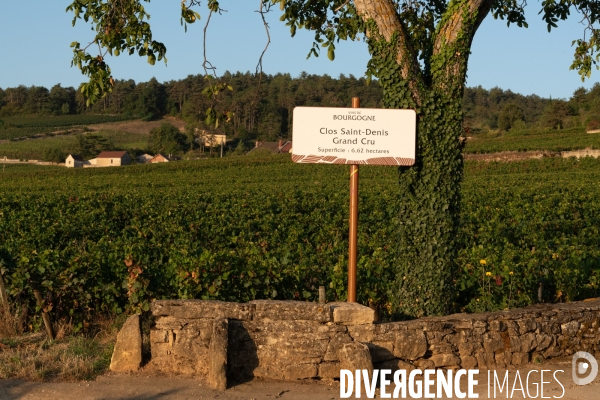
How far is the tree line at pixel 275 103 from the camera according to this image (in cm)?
7956

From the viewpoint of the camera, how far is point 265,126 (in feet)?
312

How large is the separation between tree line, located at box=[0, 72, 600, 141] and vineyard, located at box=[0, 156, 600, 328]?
29836mm

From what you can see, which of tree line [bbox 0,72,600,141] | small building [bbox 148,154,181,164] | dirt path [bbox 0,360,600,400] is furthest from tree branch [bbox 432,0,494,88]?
small building [bbox 148,154,181,164]

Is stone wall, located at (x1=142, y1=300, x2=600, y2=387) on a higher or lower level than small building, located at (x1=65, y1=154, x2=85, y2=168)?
lower

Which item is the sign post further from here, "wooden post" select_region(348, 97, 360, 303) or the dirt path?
the dirt path

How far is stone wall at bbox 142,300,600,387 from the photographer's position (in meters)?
5.81

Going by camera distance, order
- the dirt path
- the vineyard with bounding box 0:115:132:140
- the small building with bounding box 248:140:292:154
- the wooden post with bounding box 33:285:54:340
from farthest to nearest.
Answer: the vineyard with bounding box 0:115:132:140 → the small building with bounding box 248:140:292:154 → the wooden post with bounding box 33:285:54:340 → the dirt path

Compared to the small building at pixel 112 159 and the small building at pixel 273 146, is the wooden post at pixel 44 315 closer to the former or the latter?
the small building at pixel 273 146

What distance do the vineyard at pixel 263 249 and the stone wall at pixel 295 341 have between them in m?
1.01

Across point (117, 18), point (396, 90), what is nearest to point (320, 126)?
point (396, 90)

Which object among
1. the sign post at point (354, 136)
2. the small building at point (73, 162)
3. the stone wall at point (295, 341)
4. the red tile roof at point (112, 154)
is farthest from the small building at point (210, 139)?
the stone wall at point (295, 341)

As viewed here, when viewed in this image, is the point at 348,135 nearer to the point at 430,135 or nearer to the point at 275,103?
the point at 430,135

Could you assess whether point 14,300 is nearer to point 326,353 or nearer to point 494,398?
point 326,353

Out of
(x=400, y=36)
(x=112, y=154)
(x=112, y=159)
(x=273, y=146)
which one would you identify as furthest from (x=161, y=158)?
(x=400, y=36)
